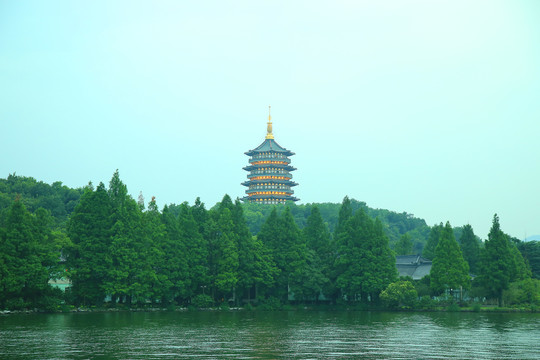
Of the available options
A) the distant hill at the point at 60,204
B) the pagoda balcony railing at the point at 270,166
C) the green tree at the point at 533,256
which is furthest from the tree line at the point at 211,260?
the pagoda balcony railing at the point at 270,166

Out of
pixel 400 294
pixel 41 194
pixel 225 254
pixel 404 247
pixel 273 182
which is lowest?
pixel 400 294

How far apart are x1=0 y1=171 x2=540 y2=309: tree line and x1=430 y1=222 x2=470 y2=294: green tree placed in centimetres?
10

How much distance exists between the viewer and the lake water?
22328mm

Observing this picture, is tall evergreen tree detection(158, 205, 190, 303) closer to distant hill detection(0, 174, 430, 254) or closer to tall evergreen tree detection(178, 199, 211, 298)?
tall evergreen tree detection(178, 199, 211, 298)

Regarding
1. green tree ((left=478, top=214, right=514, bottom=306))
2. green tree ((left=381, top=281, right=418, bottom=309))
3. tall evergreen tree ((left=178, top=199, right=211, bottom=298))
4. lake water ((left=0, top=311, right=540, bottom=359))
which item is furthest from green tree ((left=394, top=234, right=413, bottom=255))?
lake water ((left=0, top=311, right=540, bottom=359))

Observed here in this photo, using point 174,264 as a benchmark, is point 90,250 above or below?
above

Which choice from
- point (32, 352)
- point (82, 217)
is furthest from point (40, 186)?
point (32, 352)

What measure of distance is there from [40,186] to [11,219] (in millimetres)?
50778

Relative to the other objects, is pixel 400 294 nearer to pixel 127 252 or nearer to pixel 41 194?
pixel 127 252

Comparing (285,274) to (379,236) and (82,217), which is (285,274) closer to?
(379,236)

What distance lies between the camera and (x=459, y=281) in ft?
198

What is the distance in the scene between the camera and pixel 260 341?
27500 mm

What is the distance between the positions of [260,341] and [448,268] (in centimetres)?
3793

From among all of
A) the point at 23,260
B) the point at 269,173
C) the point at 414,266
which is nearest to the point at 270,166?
the point at 269,173
